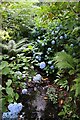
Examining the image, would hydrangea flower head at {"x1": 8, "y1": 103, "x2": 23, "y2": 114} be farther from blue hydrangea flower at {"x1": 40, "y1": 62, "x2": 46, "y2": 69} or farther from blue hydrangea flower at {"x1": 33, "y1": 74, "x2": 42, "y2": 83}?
blue hydrangea flower at {"x1": 40, "y1": 62, "x2": 46, "y2": 69}

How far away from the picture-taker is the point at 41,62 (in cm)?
202

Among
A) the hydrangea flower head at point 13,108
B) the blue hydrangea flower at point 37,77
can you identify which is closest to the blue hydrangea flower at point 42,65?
the blue hydrangea flower at point 37,77

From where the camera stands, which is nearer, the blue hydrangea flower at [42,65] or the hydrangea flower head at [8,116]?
the hydrangea flower head at [8,116]

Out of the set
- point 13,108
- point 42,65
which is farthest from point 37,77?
point 13,108

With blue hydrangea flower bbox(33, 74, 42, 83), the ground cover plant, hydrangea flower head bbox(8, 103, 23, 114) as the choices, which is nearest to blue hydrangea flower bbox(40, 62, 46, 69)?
the ground cover plant

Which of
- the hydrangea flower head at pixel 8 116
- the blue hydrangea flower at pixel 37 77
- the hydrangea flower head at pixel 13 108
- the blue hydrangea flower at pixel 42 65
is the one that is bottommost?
the hydrangea flower head at pixel 8 116

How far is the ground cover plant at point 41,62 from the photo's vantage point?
155cm

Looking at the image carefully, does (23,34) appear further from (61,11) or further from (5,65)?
(5,65)

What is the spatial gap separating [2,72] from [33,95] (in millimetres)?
295

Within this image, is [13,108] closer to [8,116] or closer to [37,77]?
[8,116]

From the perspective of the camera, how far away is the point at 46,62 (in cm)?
210

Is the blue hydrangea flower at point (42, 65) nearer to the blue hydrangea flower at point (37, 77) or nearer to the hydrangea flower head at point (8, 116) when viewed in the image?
the blue hydrangea flower at point (37, 77)

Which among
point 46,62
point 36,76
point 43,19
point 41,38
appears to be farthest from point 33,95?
point 43,19

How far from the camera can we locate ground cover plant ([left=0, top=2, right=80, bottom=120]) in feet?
5.08
